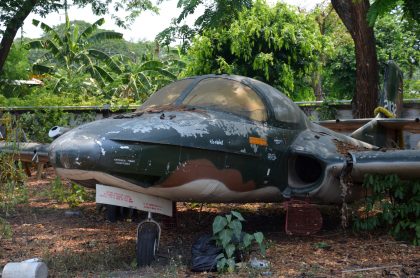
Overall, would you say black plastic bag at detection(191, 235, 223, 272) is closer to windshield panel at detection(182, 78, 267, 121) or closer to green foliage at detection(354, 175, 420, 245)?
windshield panel at detection(182, 78, 267, 121)

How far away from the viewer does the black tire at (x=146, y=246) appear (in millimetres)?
6418

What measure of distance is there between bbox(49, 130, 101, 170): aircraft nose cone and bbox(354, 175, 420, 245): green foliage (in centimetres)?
355

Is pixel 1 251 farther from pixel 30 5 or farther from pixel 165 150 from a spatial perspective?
pixel 30 5

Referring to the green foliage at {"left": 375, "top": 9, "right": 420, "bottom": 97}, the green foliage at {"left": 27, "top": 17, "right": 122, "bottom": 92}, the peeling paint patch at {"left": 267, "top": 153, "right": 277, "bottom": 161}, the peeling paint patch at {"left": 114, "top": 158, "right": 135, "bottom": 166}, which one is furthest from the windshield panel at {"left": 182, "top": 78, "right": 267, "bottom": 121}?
the green foliage at {"left": 27, "top": 17, "right": 122, "bottom": 92}

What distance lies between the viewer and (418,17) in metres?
5.39

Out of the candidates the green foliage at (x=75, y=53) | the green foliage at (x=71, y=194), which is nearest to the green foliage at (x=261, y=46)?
the green foliage at (x=71, y=194)

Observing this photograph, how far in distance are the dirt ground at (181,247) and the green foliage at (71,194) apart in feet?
0.98

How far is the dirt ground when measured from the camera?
588cm

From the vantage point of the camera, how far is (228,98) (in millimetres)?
7398

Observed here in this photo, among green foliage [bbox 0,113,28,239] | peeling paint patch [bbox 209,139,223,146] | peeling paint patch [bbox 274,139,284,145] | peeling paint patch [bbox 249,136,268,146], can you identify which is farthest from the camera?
green foliage [bbox 0,113,28,239]

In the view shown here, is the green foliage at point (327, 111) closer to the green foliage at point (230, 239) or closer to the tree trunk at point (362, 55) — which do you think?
the tree trunk at point (362, 55)

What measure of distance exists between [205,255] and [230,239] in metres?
0.37

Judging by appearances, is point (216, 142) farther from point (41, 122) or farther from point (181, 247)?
point (41, 122)

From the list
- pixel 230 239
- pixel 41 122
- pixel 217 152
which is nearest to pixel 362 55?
pixel 217 152
